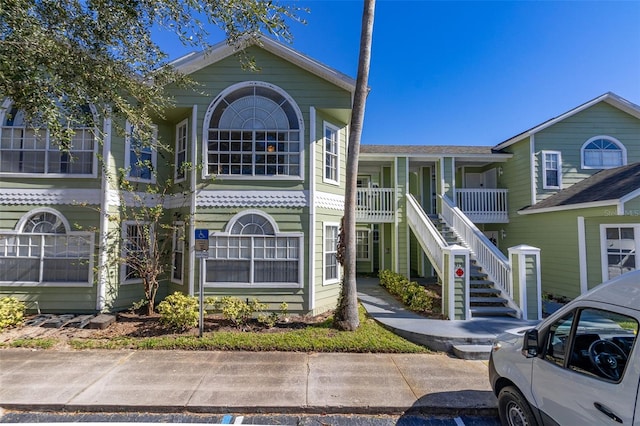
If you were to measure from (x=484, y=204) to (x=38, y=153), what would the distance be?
624 inches

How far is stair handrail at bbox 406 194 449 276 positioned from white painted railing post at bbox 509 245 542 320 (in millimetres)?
1861

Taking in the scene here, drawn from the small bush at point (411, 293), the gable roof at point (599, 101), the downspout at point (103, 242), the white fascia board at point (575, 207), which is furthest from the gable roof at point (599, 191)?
the downspout at point (103, 242)

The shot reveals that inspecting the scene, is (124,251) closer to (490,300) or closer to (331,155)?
(331,155)

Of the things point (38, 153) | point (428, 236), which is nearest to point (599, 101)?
point (428, 236)

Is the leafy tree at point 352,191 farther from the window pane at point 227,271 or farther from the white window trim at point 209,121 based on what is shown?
the window pane at point 227,271

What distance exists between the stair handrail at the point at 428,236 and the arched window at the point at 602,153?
23.6ft

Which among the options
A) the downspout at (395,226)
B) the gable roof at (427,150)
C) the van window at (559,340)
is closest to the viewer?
the van window at (559,340)

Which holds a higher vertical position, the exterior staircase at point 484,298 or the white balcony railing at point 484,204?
the white balcony railing at point 484,204

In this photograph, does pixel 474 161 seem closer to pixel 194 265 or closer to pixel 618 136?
pixel 618 136

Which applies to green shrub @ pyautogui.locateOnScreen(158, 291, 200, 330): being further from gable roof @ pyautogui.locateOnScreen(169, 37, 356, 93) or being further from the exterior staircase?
the exterior staircase

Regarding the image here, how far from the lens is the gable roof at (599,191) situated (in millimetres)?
8820

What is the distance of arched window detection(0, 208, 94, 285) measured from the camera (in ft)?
27.9

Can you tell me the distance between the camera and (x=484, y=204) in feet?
44.4

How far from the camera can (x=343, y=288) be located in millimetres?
7512
